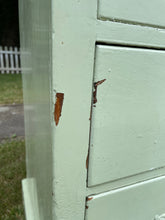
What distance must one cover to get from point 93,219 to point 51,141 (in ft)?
1.00

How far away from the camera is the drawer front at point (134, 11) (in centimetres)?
43

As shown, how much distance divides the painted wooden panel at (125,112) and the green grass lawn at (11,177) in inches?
46.0

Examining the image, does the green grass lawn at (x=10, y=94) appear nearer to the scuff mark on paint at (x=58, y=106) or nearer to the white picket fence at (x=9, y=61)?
the white picket fence at (x=9, y=61)

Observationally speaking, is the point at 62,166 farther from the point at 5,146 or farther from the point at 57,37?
the point at 5,146

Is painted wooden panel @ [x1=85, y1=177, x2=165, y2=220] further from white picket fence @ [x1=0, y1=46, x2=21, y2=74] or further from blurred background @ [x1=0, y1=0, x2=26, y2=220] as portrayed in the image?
white picket fence @ [x1=0, y1=46, x2=21, y2=74]

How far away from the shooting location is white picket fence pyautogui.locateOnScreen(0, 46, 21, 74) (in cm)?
774

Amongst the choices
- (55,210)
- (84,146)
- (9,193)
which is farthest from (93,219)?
(9,193)

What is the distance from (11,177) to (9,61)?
24.0ft

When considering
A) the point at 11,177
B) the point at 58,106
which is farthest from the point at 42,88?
the point at 11,177

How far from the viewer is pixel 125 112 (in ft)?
1.72

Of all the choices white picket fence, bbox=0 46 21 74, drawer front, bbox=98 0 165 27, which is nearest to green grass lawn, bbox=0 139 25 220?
drawer front, bbox=98 0 165 27

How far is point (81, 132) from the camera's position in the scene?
1.58ft

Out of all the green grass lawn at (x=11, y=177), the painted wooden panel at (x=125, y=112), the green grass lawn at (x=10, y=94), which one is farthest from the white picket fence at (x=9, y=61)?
the painted wooden panel at (x=125, y=112)

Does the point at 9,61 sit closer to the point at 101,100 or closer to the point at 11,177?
the point at 11,177
